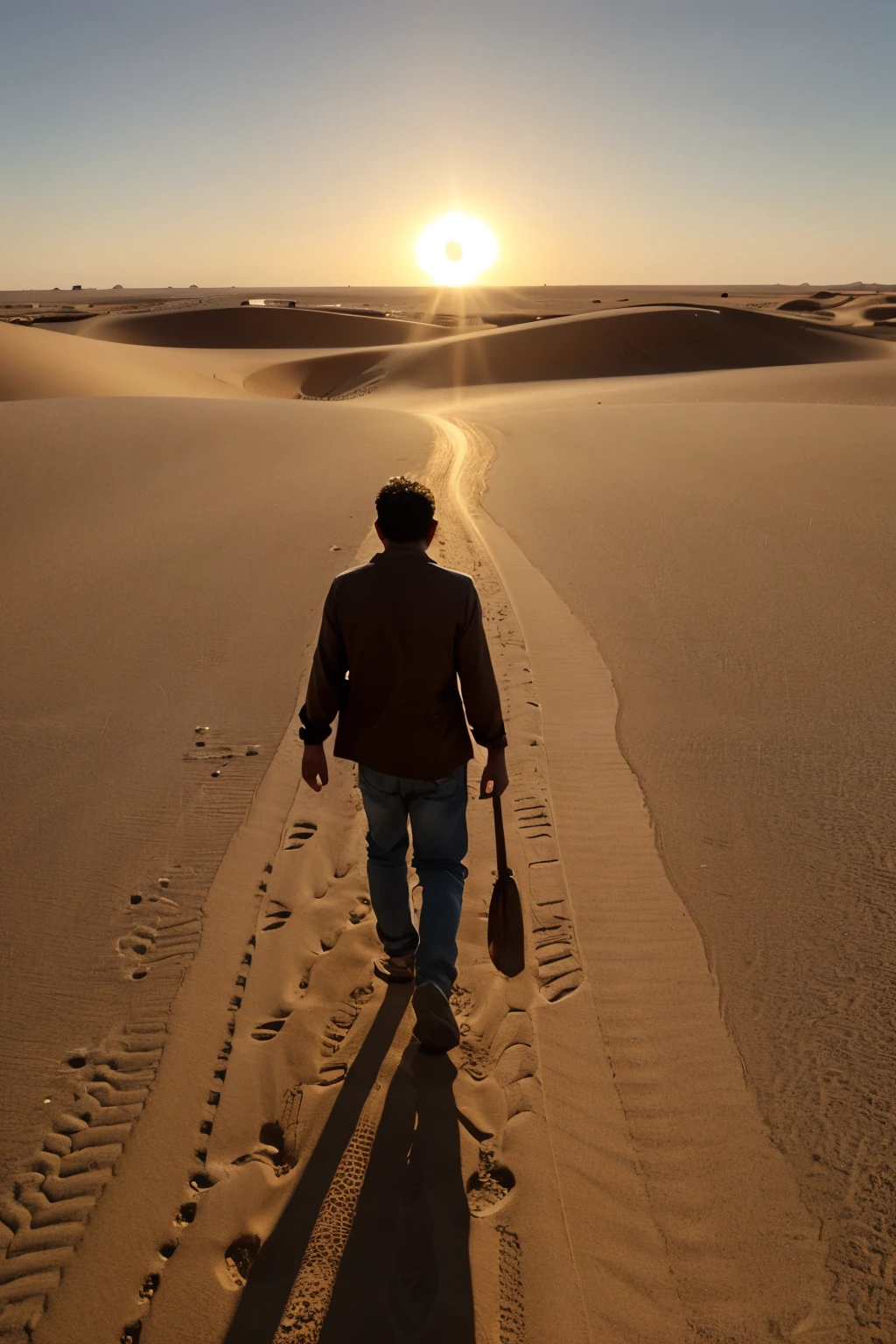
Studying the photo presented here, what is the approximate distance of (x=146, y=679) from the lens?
6.68m

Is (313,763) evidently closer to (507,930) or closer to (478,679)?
(478,679)

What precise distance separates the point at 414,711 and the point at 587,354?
134 ft

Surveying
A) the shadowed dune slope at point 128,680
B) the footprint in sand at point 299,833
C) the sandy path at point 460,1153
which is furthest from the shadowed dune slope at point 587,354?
the sandy path at point 460,1153

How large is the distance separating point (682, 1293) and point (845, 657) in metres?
5.23

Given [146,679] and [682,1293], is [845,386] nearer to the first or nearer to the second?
[146,679]

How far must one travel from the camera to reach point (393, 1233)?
2641mm

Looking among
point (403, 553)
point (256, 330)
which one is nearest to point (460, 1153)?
point (403, 553)

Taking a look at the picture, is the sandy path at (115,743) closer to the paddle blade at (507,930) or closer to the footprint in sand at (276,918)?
the footprint in sand at (276,918)

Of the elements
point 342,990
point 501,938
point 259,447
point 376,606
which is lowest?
point 342,990

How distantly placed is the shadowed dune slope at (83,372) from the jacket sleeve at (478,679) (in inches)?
893

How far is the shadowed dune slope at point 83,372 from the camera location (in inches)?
1024

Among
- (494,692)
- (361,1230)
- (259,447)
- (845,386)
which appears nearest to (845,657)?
(494,692)

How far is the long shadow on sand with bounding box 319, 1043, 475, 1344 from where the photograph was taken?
2.40 m

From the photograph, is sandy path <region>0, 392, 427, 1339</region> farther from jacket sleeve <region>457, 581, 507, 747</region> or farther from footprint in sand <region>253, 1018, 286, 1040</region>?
jacket sleeve <region>457, 581, 507, 747</region>
